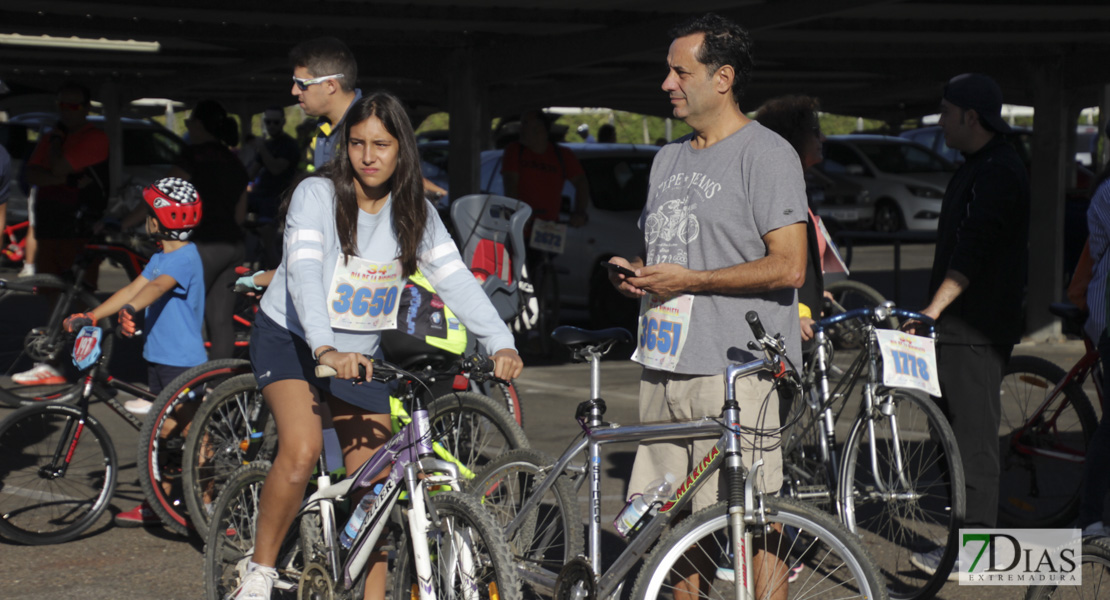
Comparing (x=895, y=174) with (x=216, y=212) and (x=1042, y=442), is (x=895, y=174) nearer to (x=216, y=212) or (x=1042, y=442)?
(x=1042, y=442)

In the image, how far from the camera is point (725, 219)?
3.46 meters

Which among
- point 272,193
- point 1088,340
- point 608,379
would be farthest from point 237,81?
point 1088,340

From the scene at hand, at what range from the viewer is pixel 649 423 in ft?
11.9

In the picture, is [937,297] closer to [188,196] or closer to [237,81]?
[188,196]

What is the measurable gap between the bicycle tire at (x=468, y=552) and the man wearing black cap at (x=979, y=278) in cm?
211

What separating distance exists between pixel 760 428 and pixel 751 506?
0.43 metres

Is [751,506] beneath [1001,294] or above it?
beneath

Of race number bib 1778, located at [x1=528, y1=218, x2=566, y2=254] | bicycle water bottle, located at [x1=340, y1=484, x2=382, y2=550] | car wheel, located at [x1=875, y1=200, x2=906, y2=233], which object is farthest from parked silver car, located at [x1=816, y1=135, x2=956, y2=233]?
bicycle water bottle, located at [x1=340, y1=484, x2=382, y2=550]

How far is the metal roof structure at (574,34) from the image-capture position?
9367 mm

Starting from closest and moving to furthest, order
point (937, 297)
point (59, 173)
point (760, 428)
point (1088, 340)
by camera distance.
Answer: point (760, 428), point (937, 297), point (1088, 340), point (59, 173)

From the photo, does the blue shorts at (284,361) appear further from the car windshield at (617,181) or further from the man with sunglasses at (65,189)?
the car windshield at (617,181)

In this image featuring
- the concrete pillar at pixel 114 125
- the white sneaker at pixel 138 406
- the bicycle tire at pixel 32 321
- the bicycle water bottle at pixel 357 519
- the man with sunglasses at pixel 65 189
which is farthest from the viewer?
the concrete pillar at pixel 114 125

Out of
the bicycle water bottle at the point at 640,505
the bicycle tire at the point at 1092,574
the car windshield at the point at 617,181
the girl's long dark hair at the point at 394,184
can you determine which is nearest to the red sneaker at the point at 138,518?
the girl's long dark hair at the point at 394,184

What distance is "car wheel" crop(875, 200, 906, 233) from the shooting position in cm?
2109
